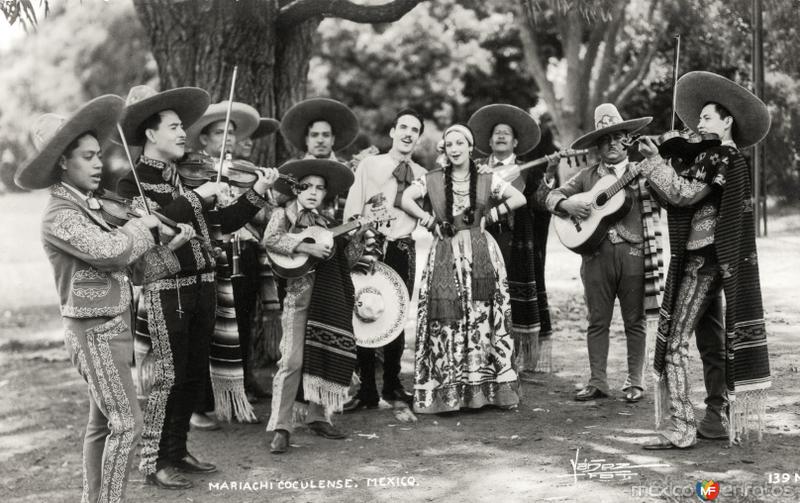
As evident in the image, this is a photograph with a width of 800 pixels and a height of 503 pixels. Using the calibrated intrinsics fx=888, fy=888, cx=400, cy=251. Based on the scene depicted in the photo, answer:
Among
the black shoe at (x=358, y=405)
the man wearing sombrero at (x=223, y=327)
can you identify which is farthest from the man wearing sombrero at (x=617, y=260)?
the man wearing sombrero at (x=223, y=327)

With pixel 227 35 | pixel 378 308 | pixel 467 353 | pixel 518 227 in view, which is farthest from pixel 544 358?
pixel 227 35

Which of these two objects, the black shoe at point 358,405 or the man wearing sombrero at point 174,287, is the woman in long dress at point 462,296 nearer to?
the black shoe at point 358,405

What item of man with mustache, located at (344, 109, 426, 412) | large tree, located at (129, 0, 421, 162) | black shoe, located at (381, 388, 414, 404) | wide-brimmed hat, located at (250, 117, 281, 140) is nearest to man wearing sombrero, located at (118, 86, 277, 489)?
man with mustache, located at (344, 109, 426, 412)

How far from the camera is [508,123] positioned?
7312 millimetres

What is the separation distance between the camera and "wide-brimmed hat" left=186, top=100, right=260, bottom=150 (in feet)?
21.1

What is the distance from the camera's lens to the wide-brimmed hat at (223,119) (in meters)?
6.42

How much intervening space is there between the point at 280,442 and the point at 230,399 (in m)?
0.58

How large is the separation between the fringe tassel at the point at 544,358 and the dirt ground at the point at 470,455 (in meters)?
0.13

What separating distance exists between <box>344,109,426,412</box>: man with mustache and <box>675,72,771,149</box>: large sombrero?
2.09 metres

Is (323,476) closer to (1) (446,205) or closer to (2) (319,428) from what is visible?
(2) (319,428)

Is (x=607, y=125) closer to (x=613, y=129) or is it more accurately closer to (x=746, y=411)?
(x=613, y=129)

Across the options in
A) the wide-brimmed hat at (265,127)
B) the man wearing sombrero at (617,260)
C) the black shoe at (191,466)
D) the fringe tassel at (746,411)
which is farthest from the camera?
the wide-brimmed hat at (265,127)

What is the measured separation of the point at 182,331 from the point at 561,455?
7.92 feet

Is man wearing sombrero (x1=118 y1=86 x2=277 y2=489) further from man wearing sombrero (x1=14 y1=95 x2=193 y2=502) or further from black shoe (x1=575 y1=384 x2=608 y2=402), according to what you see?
black shoe (x1=575 y1=384 x2=608 y2=402)
